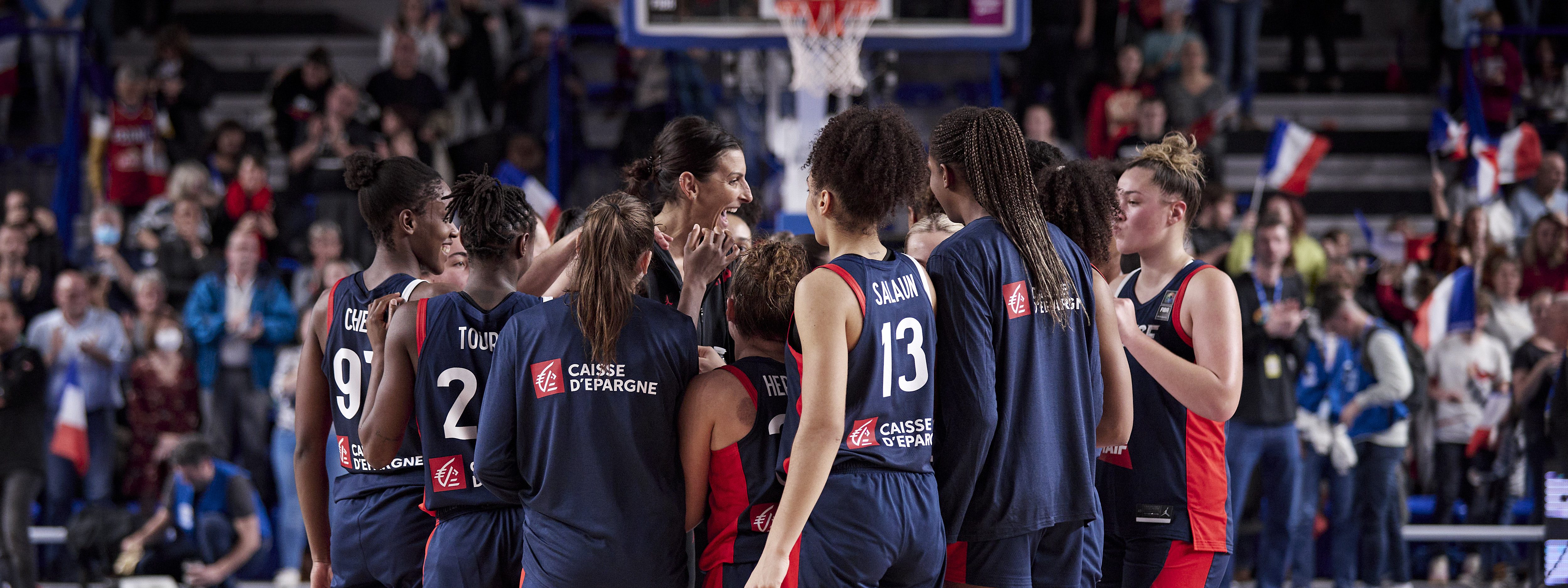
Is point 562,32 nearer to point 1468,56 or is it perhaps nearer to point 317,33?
point 317,33

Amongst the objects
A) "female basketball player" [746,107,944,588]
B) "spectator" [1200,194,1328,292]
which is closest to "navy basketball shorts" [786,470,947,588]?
"female basketball player" [746,107,944,588]

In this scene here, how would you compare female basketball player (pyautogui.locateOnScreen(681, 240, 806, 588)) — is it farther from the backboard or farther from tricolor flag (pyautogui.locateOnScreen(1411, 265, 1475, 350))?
tricolor flag (pyautogui.locateOnScreen(1411, 265, 1475, 350))

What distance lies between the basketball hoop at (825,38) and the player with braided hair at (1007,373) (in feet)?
15.8

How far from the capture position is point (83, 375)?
8.78m

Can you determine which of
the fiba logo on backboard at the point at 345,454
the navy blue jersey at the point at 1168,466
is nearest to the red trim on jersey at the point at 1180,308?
the navy blue jersey at the point at 1168,466

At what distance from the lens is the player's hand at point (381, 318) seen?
11.2ft

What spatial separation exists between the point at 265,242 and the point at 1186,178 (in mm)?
8090

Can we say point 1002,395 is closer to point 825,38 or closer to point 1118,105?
point 825,38

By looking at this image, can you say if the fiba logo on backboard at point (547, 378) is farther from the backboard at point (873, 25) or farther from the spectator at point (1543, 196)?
the spectator at point (1543, 196)

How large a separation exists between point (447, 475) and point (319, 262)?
6375mm

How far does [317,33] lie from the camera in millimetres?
14781

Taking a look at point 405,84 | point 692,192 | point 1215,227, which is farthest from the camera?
point 405,84

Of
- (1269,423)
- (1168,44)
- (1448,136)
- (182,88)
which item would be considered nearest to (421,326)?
(1269,423)

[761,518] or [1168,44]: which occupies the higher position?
[1168,44]
